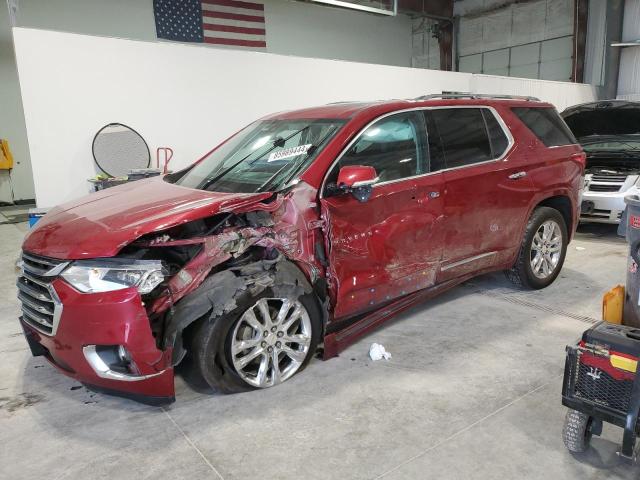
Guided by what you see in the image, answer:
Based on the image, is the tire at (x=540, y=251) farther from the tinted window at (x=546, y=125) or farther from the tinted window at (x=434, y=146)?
the tinted window at (x=434, y=146)

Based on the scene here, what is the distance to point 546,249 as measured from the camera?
4.08 metres

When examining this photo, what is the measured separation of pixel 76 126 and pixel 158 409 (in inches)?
172

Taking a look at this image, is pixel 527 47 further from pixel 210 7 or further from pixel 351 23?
pixel 210 7

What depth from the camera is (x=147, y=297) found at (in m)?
2.24

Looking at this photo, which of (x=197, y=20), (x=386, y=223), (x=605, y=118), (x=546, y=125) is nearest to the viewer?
(x=386, y=223)

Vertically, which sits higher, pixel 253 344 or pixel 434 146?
Result: pixel 434 146

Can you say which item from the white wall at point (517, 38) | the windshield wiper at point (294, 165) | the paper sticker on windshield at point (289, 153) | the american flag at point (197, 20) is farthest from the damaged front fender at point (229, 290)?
the white wall at point (517, 38)

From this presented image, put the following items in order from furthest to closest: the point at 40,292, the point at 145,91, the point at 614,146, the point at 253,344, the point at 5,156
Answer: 1. the point at 5,156
2. the point at 614,146
3. the point at 145,91
4. the point at 253,344
5. the point at 40,292

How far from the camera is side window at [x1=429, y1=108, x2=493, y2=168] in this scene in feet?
10.6

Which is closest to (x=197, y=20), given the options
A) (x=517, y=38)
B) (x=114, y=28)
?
(x=114, y=28)

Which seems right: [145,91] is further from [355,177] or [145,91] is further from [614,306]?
[614,306]

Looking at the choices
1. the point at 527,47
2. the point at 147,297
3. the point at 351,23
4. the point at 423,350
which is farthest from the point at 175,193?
the point at 527,47

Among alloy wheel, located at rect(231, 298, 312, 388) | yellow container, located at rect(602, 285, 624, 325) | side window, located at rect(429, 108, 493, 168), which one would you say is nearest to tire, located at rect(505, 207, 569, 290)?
side window, located at rect(429, 108, 493, 168)

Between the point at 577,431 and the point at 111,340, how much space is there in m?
2.03
